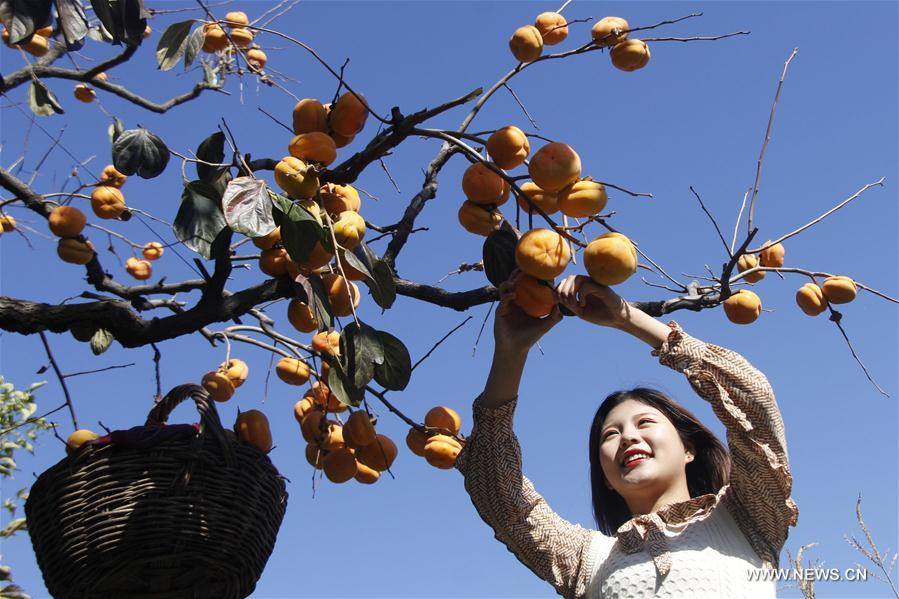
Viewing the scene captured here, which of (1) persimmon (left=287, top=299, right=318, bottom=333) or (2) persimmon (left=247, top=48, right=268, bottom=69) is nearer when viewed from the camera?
(1) persimmon (left=287, top=299, right=318, bottom=333)

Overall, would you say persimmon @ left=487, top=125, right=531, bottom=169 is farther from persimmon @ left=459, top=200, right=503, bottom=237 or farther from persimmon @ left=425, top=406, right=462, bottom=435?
persimmon @ left=425, top=406, right=462, bottom=435

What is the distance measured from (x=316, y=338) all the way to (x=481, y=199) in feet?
2.20

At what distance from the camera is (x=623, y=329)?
1788 millimetres

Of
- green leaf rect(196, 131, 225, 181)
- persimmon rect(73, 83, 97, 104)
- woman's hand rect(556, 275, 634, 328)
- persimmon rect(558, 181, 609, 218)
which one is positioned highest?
persimmon rect(73, 83, 97, 104)

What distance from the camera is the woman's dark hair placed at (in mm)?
2084

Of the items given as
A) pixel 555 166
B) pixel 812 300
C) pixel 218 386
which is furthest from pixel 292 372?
pixel 812 300

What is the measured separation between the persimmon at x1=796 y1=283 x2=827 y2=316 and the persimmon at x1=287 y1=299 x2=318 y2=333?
137cm

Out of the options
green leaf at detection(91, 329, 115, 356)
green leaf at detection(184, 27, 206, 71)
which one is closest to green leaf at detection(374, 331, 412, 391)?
green leaf at detection(91, 329, 115, 356)

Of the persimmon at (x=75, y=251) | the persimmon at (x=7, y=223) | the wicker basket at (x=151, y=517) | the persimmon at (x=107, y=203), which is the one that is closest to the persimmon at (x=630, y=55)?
the wicker basket at (x=151, y=517)

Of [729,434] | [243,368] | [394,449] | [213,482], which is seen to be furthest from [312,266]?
[243,368]

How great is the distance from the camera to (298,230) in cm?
150

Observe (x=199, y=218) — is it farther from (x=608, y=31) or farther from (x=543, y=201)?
(x=608, y=31)

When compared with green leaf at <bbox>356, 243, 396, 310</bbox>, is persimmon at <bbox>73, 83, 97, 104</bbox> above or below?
above

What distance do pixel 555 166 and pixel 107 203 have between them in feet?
5.70
